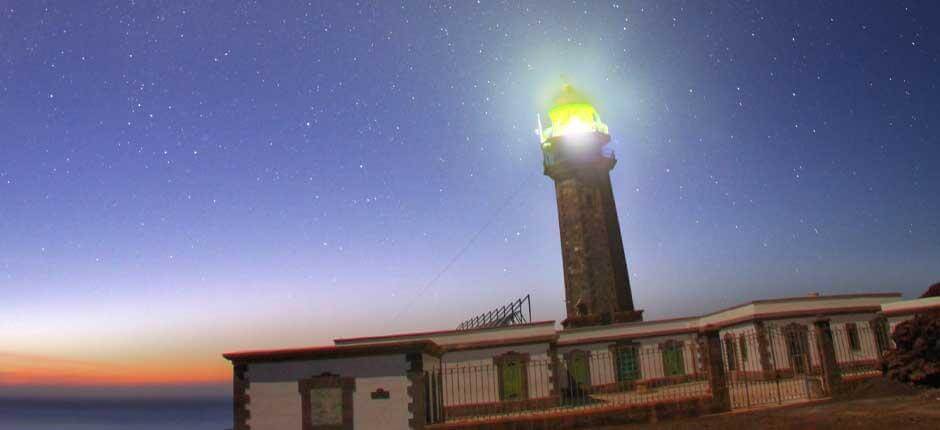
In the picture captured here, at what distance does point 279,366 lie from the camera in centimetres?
1592

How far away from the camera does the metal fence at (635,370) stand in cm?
2155

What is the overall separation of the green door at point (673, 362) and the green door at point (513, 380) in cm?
814

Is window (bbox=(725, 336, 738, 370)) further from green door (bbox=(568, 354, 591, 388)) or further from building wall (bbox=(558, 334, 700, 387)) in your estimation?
green door (bbox=(568, 354, 591, 388))

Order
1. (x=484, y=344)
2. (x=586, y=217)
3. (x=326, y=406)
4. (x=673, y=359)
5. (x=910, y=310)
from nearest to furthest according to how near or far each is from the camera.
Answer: (x=326, y=406)
(x=910, y=310)
(x=484, y=344)
(x=673, y=359)
(x=586, y=217)

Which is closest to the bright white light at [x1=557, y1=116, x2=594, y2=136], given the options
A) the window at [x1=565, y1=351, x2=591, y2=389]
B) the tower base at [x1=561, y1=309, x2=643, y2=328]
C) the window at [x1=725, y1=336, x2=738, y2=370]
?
the tower base at [x1=561, y1=309, x2=643, y2=328]

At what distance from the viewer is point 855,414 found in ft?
39.7

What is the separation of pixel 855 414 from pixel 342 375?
40.1 ft

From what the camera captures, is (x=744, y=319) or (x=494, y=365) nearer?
(x=494, y=365)

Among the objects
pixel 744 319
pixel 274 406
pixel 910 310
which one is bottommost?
pixel 274 406

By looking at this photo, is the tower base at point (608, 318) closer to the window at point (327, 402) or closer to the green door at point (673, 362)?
the green door at point (673, 362)

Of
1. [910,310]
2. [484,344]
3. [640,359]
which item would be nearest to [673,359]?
[640,359]

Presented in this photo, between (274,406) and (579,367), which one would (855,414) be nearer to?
(274,406)

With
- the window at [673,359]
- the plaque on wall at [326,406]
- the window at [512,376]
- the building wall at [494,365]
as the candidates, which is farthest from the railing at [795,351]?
the plaque on wall at [326,406]

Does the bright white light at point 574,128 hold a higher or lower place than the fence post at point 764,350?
higher
